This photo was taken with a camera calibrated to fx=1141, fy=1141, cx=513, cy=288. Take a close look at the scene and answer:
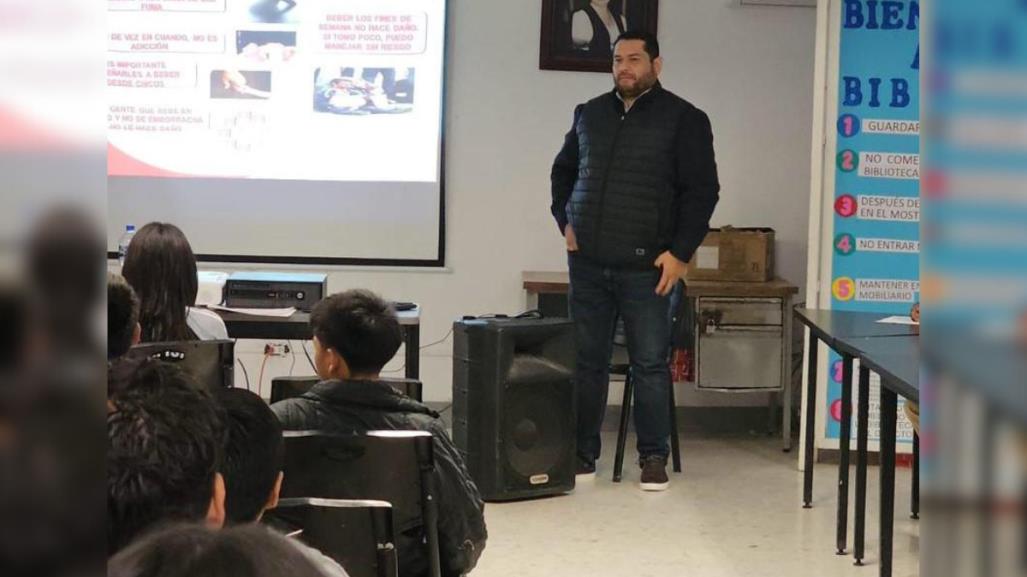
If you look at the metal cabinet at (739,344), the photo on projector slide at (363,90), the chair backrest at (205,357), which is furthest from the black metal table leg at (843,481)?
the photo on projector slide at (363,90)

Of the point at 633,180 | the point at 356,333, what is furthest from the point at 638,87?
the point at 356,333

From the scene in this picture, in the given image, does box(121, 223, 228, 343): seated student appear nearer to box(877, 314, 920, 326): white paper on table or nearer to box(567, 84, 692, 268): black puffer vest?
box(567, 84, 692, 268): black puffer vest

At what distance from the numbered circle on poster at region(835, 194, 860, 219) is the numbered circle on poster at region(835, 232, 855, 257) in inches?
2.8

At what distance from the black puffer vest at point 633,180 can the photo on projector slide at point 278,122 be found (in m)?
1.28

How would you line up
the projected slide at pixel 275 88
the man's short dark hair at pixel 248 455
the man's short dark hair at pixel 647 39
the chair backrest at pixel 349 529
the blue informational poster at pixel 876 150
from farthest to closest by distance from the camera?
1. the projected slide at pixel 275 88
2. the blue informational poster at pixel 876 150
3. the man's short dark hair at pixel 647 39
4. the chair backrest at pixel 349 529
5. the man's short dark hair at pixel 248 455

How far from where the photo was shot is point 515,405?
3732 mm

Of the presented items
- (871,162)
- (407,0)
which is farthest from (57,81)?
(407,0)

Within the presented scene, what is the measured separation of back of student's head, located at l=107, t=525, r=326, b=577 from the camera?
513 mm

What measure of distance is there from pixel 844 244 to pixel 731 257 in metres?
0.63

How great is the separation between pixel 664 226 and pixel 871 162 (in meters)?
0.81

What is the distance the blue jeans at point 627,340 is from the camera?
397 cm

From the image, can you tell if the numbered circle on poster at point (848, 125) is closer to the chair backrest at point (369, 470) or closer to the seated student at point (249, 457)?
the chair backrest at point (369, 470)


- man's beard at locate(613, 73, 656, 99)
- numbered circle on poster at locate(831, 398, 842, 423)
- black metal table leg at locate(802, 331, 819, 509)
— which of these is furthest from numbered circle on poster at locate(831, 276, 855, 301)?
man's beard at locate(613, 73, 656, 99)

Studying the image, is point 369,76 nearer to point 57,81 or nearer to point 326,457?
point 326,457
